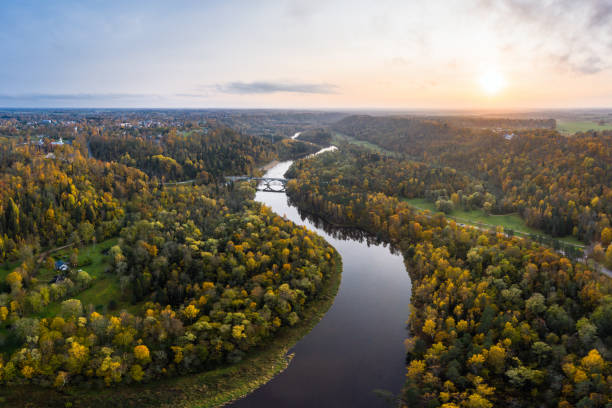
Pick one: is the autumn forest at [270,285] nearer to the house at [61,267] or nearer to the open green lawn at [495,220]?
the house at [61,267]

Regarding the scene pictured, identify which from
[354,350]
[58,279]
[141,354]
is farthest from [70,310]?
[354,350]

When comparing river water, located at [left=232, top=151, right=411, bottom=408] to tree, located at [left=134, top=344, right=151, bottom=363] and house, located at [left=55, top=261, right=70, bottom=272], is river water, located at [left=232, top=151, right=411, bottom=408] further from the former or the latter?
house, located at [left=55, top=261, right=70, bottom=272]

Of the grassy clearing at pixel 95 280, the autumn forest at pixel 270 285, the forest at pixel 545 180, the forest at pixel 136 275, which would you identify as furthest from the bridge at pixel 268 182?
the grassy clearing at pixel 95 280

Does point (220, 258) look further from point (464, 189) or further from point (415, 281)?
point (464, 189)

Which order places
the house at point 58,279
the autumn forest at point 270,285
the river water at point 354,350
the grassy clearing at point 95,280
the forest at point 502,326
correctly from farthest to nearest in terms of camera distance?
the house at point 58,279 < the grassy clearing at point 95,280 < the river water at point 354,350 < the autumn forest at point 270,285 < the forest at point 502,326

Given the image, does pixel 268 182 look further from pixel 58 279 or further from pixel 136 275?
pixel 58 279

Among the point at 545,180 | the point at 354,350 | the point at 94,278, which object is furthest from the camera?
the point at 545,180
